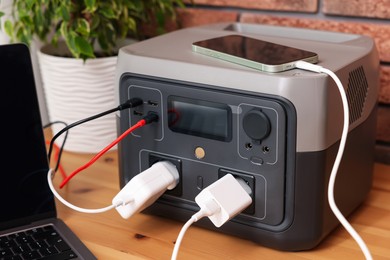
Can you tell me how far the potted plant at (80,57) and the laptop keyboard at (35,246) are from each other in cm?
29

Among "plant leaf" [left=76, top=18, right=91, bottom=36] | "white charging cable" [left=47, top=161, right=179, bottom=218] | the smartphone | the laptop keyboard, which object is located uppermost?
the smartphone

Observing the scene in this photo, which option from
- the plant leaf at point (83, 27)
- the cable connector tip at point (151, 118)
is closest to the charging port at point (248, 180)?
the cable connector tip at point (151, 118)

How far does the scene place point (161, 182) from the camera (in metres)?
0.85

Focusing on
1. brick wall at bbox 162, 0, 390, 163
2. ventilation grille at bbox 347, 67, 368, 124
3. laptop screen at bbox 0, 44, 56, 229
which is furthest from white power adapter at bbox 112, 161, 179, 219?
brick wall at bbox 162, 0, 390, 163

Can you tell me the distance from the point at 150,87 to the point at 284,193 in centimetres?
22

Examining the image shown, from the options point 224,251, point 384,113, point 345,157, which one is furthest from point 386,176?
point 224,251

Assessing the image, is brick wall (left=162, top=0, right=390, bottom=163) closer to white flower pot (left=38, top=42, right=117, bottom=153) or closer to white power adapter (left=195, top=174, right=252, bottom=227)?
white flower pot (left=38, top=42, right=117, bottom=153)

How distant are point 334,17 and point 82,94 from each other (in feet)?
1.45

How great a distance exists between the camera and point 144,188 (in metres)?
0.84

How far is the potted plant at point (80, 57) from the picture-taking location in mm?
1062

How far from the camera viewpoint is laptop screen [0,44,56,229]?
0.86m

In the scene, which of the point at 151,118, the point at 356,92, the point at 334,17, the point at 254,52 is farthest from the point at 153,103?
the point at 334,17

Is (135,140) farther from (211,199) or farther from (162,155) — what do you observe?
(211,199)

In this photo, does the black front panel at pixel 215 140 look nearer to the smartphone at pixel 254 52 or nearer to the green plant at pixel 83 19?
the smartphone at pixel 254 52
